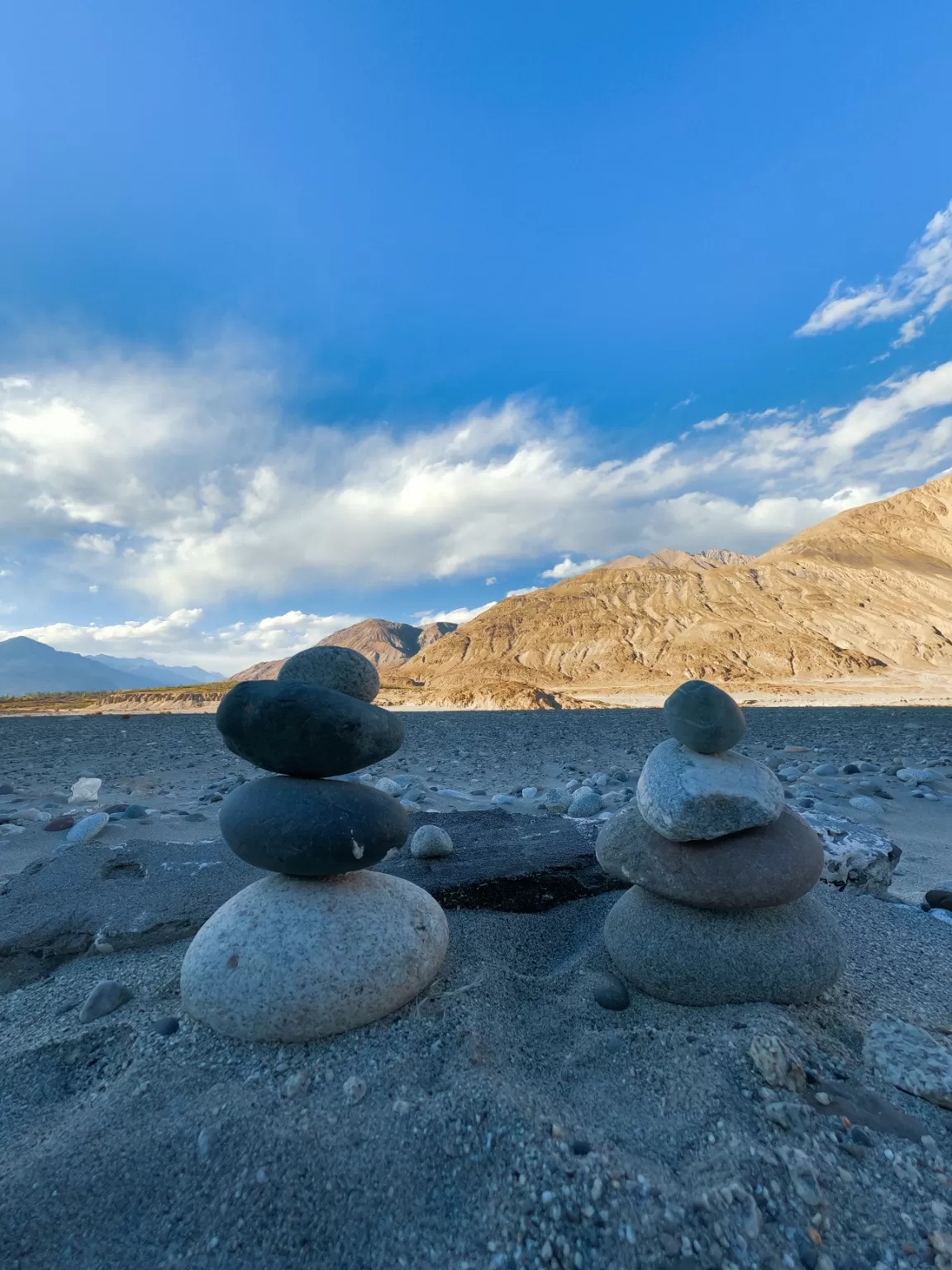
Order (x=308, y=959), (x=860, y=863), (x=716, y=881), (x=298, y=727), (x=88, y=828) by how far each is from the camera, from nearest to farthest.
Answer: (x=308, y=959), (x=716, y=881), (x=298, y=727), (x=860, y=863), (x=88, y=828)

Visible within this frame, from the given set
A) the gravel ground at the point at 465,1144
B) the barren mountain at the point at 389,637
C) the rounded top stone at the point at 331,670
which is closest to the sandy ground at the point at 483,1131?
the gravel ground at the point at 465,1144

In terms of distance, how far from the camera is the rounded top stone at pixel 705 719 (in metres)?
3.40

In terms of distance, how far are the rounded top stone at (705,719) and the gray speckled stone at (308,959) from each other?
1844mm

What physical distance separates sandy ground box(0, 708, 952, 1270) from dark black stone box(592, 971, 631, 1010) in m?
0.08

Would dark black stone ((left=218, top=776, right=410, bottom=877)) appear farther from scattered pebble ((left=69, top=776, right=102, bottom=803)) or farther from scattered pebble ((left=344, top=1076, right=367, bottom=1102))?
scattered pebble ((left=69, top=776, right=102, bottom=803))

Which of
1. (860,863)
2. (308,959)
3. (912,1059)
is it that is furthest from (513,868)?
(860,863)

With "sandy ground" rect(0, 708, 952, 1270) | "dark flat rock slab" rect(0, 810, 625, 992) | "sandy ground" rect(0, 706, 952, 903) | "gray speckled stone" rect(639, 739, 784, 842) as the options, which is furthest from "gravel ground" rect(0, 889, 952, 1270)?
"sandy ground" rect(0, 706, 952, 903)

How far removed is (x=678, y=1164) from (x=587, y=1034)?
2.81 ft

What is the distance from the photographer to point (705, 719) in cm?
341

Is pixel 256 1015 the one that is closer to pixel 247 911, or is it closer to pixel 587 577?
pixel 247 911

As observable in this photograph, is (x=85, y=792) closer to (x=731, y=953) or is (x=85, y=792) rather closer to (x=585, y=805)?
(x=585, y=805)

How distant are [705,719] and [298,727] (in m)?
2.33

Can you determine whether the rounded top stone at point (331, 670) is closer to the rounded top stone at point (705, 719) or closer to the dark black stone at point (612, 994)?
the rounded top stone at point (705, 719)

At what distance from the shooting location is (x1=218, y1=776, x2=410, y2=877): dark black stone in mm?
3271
